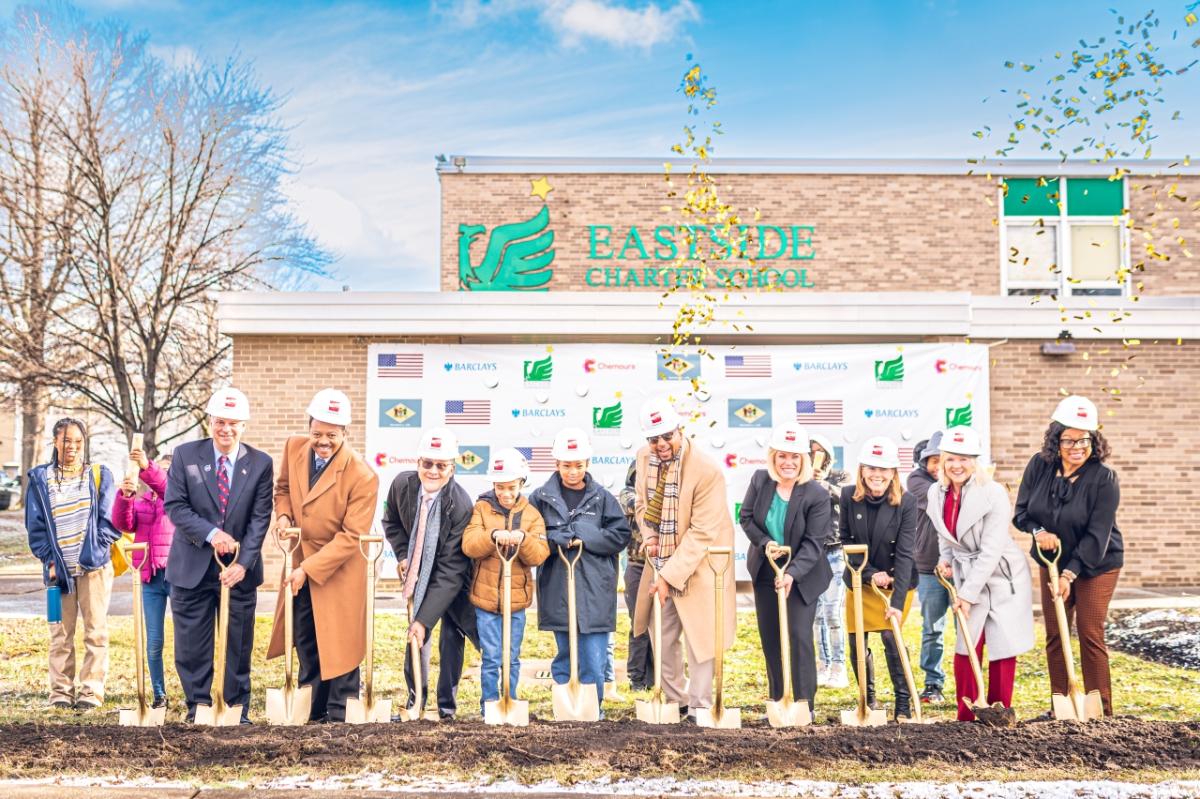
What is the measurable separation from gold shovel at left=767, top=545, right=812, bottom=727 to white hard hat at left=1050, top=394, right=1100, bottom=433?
68.0 inches

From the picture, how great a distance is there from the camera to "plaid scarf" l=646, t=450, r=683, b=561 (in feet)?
20.7

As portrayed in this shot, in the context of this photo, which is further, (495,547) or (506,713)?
(495,547)

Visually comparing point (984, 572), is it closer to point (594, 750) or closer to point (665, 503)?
point (665, 503)

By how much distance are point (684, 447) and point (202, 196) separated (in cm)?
1499

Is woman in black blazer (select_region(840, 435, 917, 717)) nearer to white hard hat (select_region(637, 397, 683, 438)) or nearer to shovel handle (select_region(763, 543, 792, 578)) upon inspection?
shovel handle (select_region(763, 543, 792, 578))

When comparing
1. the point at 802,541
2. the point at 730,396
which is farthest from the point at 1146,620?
the point at 802,541

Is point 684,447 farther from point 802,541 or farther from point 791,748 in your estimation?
point 791,748

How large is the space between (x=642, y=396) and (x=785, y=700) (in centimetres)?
634

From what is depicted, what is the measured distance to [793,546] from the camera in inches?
246

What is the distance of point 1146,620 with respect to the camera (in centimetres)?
994

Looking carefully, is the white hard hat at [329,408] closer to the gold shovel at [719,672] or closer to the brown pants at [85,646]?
the brown pants at [85,646]

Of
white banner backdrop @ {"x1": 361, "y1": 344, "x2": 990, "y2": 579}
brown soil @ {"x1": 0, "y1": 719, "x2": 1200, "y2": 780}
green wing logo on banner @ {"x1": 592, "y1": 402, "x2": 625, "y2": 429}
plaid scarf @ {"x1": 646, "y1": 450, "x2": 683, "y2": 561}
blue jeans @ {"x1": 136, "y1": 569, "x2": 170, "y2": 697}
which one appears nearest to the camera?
brown soil @ {"x1": 0, "y1": 719, "x2": 1200, "y2": 780}

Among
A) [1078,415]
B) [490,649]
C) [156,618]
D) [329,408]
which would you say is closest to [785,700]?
[490,649]

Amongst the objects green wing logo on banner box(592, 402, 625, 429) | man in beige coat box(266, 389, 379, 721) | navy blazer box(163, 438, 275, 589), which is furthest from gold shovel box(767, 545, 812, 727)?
green wing logo on banner box(592, 402, 625, 429)
